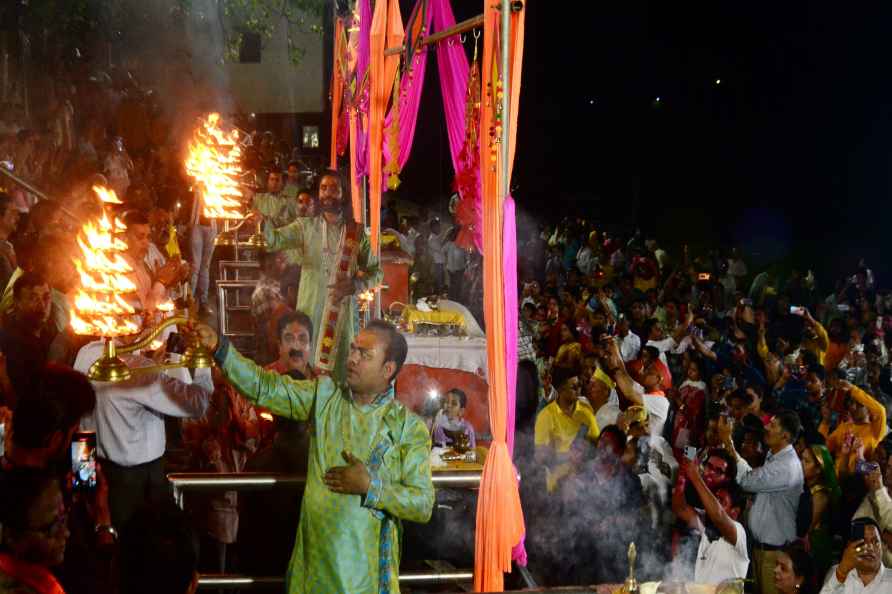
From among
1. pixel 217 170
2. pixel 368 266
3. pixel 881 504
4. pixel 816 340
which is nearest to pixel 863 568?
pixel 881 504

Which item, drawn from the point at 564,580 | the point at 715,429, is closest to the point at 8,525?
the point at 564,580

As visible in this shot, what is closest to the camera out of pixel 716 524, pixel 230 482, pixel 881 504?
pixel 230 482

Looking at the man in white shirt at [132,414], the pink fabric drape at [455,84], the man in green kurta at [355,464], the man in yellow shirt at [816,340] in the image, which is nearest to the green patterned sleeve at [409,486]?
the man in green kurta at [355,464]

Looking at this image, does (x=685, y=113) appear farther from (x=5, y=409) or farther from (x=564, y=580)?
(x=5, y=409)

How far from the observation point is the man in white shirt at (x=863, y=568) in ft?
14.2

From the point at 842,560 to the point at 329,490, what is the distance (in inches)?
111

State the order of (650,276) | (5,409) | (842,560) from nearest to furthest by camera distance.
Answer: (842,560) < (5,409) < (650,276)

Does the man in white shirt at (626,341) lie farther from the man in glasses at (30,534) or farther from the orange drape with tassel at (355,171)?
the man in glasses at (30,534)

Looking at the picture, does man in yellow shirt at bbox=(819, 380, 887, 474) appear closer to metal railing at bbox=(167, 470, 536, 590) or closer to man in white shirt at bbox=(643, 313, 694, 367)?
man in white shirt at bbox=(643, 313, 694, 367)

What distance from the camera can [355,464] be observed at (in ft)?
11.0

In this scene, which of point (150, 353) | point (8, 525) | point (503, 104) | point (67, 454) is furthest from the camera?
point (150, 353)

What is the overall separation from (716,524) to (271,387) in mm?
2821

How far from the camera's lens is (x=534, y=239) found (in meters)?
15.0

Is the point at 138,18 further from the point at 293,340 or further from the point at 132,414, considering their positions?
the point at 132,414
